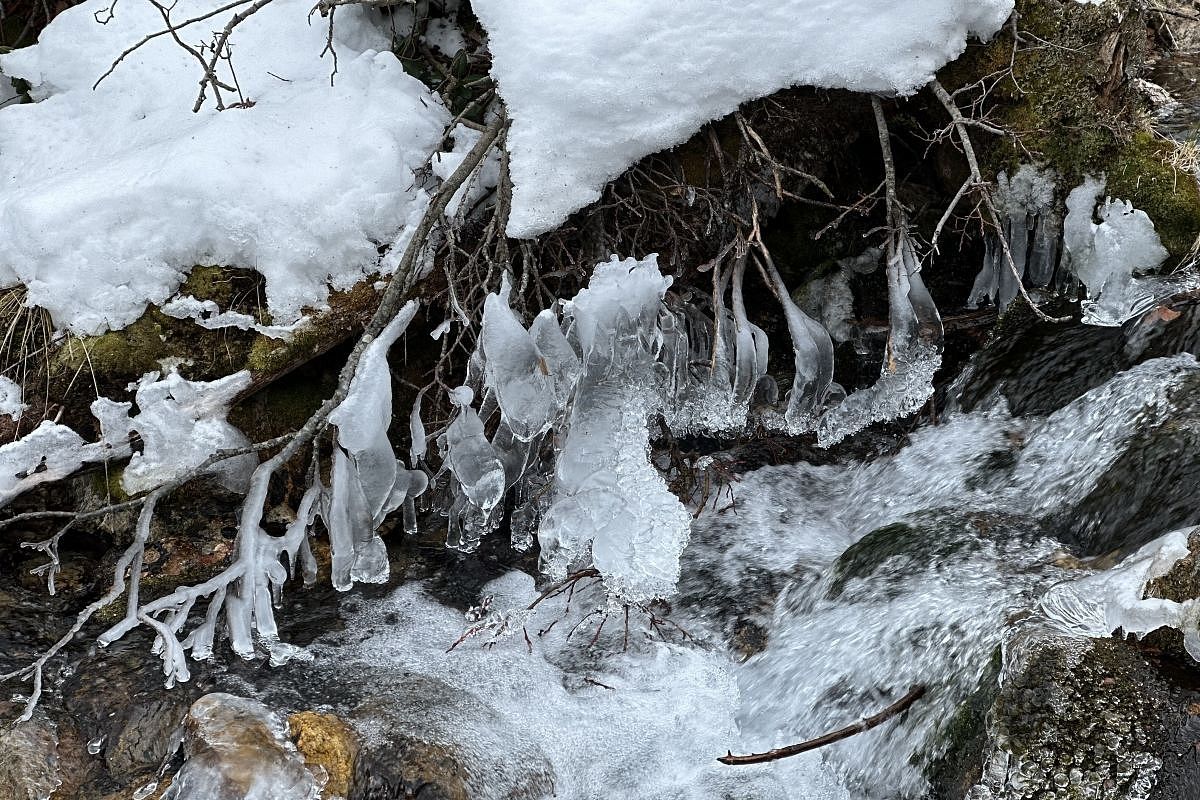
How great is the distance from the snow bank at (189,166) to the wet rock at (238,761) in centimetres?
142

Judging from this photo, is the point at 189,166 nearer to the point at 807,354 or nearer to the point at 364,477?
the point at 364,477

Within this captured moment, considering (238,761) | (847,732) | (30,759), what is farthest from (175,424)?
(847,732)

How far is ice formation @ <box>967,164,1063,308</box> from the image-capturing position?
3.60 meters

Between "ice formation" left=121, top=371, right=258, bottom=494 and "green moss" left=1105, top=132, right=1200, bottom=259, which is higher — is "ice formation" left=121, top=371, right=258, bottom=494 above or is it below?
below

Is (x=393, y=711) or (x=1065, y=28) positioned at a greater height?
(x=1065, y=28)

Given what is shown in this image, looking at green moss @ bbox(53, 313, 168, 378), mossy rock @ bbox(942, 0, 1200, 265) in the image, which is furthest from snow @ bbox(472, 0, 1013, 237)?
green moss @ bbox(53, 313, 168, 378)

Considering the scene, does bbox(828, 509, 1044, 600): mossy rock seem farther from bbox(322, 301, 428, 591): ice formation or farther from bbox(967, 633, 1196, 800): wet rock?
bbox(322, 301, 428, 591): ice formation

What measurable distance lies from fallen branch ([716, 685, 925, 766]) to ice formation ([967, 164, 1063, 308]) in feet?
5.90

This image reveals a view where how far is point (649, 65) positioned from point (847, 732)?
2.23 m

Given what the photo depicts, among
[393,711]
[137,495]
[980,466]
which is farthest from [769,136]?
[137,495]

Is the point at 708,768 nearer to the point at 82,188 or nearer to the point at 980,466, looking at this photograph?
the point at 980,466

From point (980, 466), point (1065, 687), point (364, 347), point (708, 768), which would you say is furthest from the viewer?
point (980, 466)

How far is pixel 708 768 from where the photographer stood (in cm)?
281

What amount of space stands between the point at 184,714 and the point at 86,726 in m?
0.30
